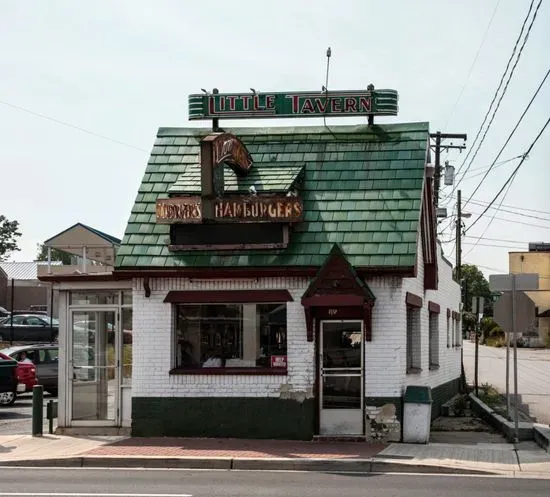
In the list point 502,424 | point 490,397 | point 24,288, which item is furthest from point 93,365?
point 24,288

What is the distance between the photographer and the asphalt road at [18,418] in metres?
19.0

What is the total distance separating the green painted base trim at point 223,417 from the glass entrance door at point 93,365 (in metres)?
1.27

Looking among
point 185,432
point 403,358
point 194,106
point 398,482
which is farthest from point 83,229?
point 398,482

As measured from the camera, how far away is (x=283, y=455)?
14.5m

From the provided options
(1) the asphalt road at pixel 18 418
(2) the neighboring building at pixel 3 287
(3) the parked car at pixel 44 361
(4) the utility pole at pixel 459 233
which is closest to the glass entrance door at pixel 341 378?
(1) the asphalt road at pixel 18 418

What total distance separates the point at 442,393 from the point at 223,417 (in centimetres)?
878

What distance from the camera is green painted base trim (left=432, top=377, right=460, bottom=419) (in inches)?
853

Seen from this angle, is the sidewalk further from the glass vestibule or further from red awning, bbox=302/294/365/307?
red awning, bbox=302/294/365/307

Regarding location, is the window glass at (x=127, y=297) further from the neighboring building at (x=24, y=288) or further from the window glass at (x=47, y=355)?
the neighboring building at (x=24, y=288)

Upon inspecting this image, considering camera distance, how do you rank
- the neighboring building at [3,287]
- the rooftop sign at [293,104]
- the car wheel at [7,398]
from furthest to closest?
the neighboring building at [3,287] < the car wheel at [7,398] < the rooftop sign at [293,104]

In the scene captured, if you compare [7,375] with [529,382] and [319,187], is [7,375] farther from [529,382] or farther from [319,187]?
[529,382]

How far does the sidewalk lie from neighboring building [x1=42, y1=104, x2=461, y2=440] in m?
0.77

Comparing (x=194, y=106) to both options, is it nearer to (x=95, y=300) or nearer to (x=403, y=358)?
(x=95, y=300)

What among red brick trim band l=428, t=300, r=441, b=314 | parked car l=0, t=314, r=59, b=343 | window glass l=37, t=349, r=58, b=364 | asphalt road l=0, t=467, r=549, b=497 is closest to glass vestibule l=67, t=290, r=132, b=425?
asphalt road l=0, t=467, r=549, b=497
